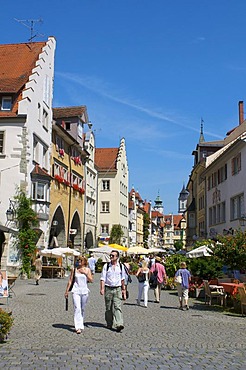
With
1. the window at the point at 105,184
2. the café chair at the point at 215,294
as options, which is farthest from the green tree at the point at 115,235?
the café chair at the point at 215,294

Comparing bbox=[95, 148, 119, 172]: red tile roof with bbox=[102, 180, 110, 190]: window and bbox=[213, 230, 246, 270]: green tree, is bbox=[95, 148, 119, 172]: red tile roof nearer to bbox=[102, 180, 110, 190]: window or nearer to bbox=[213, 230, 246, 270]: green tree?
bbox=[102, 180, 110, 190]: window

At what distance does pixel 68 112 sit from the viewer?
4738 cm

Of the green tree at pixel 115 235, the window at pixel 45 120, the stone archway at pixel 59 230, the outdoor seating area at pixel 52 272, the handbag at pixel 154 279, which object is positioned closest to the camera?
the handbag at pixel 154 279

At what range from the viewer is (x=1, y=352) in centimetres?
903

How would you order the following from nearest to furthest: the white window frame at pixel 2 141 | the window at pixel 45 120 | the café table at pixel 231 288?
the café table at pixel 231 288 < the white window frame at pixel 2 141 < the window at pixel 45 120

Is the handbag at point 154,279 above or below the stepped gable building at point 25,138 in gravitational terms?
below

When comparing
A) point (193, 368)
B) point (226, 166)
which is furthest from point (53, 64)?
point (193, 368)

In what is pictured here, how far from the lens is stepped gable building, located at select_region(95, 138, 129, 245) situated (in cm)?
6731

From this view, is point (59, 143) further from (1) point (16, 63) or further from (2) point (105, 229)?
(2) point (105, 229)

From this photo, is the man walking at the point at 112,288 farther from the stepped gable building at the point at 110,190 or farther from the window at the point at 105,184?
the window at the point at 105,184

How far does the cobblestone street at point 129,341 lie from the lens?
8398mm

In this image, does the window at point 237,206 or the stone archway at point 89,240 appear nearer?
the window at point 237,206

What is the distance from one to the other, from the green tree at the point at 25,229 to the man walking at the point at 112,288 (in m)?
18.9

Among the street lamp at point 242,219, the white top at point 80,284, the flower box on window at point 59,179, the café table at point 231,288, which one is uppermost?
the flower box on window at point 59,179
